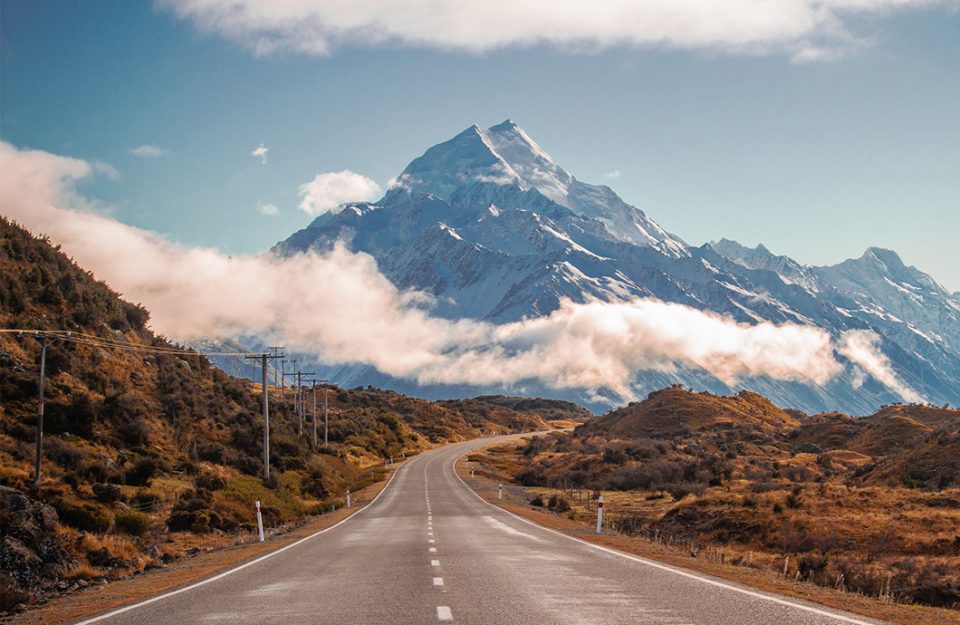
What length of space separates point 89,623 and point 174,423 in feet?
139

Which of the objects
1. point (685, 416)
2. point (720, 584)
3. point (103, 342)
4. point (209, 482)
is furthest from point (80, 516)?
point (685, 416)

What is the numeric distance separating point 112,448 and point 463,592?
34.9 meters

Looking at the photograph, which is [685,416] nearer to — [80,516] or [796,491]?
[796,491]

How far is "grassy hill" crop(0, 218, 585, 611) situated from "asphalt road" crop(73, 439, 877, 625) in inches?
168

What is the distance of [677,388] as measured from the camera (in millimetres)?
132875


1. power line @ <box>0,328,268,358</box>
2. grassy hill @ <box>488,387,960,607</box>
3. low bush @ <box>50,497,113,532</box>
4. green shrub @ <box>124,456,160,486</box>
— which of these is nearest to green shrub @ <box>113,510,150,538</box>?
low bush @ <box>50,497,113,532</box>

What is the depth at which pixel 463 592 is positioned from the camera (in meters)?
12.9

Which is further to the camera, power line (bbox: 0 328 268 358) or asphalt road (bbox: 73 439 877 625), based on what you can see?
power line (bbox: 0 328 268 358)

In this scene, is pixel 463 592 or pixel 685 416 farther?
pixel 685 416

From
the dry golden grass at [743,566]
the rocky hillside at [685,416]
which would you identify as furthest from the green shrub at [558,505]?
the rocky hillside at [685,416]

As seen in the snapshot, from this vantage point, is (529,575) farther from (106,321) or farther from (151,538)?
(106,321)

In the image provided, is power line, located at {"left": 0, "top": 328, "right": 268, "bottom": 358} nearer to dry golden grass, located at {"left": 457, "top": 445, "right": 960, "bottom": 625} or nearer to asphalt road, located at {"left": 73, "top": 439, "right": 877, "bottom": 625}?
dry golden grass, located at {"left": 457, "top": 445, "right": 960, "bottom": 625}

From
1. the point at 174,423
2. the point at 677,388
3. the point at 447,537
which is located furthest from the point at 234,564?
the point at 677,388

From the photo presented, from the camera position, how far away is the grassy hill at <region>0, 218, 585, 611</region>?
23500 millimetres
